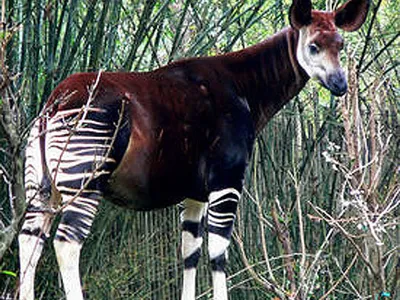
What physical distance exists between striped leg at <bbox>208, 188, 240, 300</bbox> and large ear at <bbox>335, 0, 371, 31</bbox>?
92 centimetres

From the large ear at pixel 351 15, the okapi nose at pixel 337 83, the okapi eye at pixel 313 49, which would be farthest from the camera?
the large ear at pixel 351 15

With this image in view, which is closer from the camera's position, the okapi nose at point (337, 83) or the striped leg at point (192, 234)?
the okapi nose at point (337, 83)

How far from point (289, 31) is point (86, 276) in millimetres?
1774

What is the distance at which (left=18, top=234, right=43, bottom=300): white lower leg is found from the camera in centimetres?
299

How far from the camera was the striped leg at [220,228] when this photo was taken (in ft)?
11.4

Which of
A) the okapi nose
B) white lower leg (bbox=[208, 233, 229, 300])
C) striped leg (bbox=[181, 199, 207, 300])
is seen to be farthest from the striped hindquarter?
the okapi nose

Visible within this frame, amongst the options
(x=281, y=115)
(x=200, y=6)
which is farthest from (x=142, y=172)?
(x=200, y=6)

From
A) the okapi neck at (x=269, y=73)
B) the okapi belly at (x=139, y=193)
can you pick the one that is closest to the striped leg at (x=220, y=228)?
the okapi belly at (x=139, y=193)

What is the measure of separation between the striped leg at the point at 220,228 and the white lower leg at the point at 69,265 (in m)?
0.70

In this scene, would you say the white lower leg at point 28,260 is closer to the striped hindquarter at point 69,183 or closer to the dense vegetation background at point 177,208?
the striped hindquarter at point 69,183

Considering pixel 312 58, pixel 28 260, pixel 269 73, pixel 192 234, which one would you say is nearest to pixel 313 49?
pixel 312 58

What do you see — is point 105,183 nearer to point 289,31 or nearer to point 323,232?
point 289,31

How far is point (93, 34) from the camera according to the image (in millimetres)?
4387

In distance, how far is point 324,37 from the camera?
357 cm
